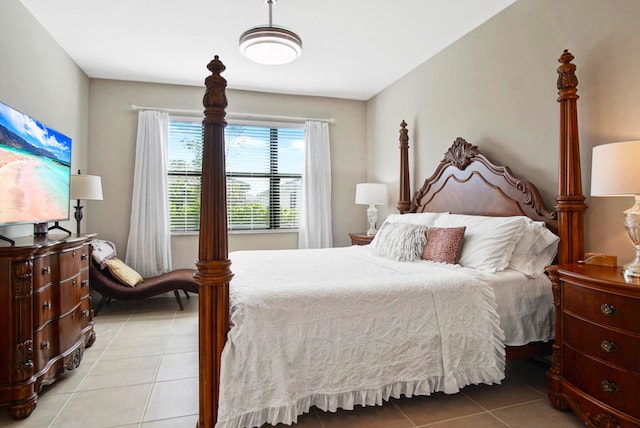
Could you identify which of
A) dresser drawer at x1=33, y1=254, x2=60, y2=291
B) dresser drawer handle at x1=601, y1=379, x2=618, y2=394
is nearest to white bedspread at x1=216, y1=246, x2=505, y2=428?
dresser drawer handle at x1=601, y1=379, x2=618, y2=394

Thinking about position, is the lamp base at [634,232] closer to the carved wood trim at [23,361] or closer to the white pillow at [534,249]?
the white pillow at [534,249]

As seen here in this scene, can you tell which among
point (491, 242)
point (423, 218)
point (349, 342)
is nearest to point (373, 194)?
point (423, 218)

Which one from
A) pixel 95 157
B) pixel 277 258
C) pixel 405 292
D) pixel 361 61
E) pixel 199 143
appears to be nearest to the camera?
pixel 405 292

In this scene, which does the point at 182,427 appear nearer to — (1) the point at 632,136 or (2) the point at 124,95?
(1) the point at 632,136

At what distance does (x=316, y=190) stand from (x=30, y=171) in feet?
10.4

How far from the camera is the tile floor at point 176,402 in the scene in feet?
6.19

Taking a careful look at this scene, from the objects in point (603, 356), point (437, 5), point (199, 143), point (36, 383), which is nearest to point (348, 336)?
point (603, 356)

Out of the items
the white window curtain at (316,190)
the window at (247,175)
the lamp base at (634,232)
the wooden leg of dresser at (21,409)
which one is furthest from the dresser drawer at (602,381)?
the window at (247,175)

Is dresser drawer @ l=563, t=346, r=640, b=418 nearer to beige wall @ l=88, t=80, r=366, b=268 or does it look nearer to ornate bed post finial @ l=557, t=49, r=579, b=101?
ornate bed post finial @ l=557, t=49, r=579, b=101

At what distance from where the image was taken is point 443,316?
6.45ft

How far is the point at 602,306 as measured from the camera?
1670 millimetres

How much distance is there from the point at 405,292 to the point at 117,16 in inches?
120

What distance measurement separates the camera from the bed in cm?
164

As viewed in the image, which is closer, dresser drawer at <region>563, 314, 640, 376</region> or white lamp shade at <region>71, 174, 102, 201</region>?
dresser drawer at <region>563, 314, 640, 376</region>
